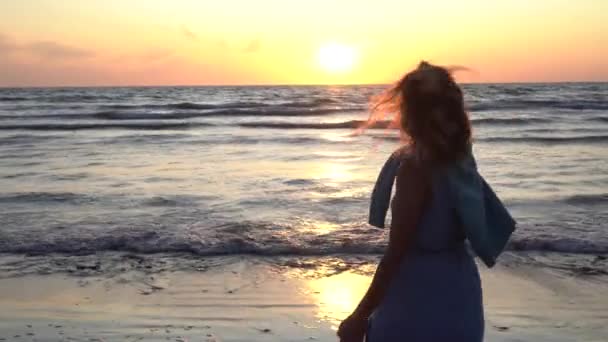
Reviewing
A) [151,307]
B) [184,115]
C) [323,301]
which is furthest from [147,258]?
[184,115]

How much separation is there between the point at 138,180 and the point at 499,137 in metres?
12.8

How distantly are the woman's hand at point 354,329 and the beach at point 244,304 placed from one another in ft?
7.47

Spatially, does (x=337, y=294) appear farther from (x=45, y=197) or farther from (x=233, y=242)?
(x=45, y=197)

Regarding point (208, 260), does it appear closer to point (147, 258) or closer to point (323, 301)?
point (147, 258)

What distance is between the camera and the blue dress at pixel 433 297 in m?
2.42

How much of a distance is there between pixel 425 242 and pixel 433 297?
204mm

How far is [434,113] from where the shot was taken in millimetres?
2297

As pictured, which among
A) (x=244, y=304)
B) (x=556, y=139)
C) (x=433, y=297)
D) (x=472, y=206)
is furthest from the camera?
(x=556, y=139)

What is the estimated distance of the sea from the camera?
732cm

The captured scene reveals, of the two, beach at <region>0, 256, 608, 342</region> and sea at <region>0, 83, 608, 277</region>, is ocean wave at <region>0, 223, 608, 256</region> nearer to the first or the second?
sea at <region>0, 83, 608, 277</region>

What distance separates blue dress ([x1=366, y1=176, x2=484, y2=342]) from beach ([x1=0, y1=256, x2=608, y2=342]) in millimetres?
2399

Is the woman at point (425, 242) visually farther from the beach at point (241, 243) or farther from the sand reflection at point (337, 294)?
the sand reflection at point (337, 294)

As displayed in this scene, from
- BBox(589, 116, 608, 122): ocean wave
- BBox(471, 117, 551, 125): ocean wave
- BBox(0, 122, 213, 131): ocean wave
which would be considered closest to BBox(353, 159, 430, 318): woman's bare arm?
BBox(0, 122, 213, 131): ocean wave

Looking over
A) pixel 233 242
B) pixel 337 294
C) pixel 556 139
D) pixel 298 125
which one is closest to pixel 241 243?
pixel 233 242
